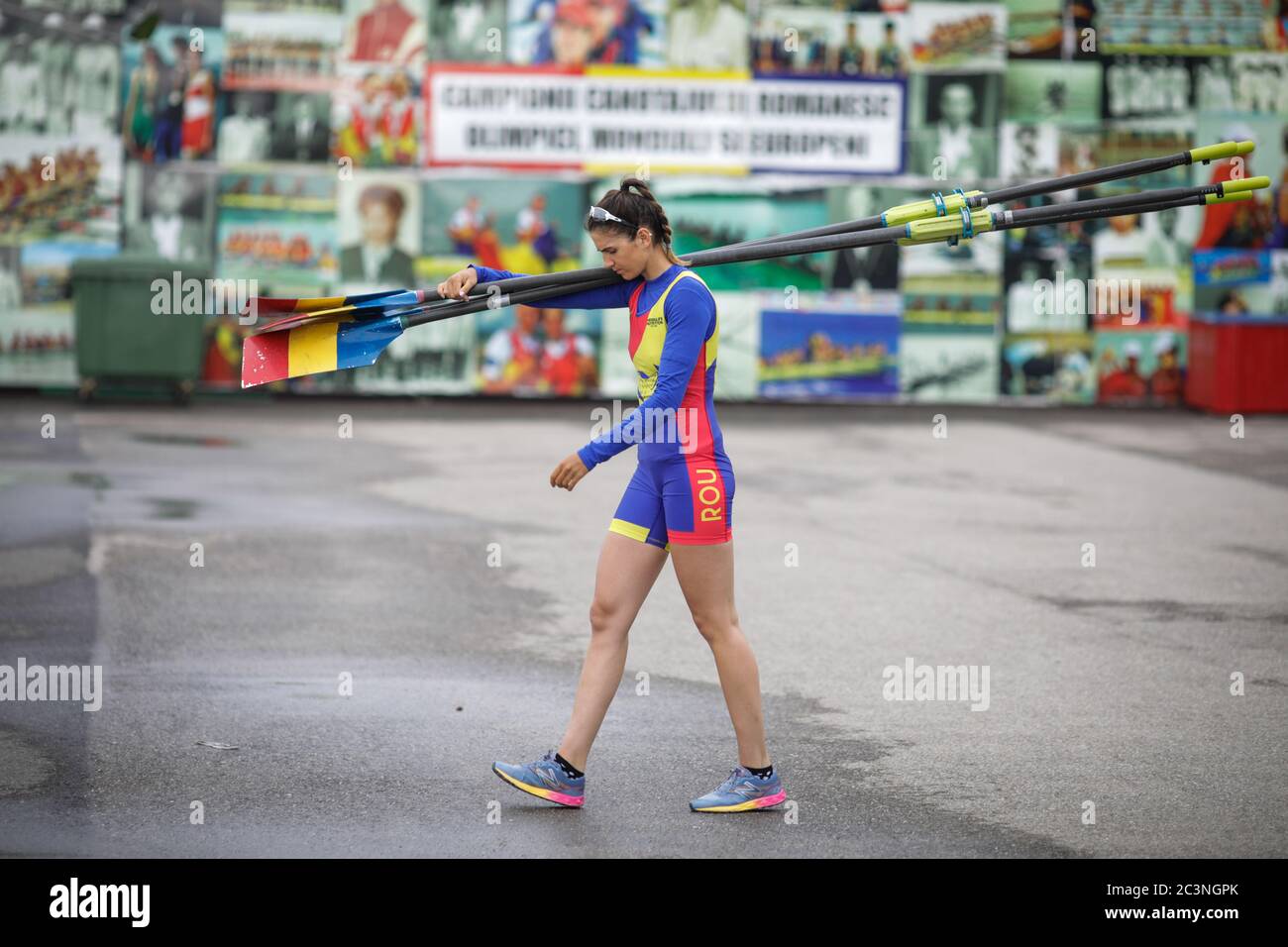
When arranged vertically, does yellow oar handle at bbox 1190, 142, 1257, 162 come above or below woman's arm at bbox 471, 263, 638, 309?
above

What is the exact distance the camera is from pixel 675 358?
580 centimetres

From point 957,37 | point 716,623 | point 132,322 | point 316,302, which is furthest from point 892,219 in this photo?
point 957,37

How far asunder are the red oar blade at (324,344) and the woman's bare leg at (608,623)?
1123 millimetres

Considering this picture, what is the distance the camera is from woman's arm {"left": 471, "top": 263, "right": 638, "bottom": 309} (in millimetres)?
6105

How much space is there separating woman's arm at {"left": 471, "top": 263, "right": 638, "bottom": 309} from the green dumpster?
46.0 feet

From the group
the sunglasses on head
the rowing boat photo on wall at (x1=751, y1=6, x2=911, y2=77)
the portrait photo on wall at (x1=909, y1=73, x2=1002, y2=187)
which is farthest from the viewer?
the portrait photo on wall at (x1=909, y1=73, x2=1002, y2=187)

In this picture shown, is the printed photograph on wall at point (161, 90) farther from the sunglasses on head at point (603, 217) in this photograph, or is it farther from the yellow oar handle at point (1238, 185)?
the yellow oar handle at point (1238, 185)

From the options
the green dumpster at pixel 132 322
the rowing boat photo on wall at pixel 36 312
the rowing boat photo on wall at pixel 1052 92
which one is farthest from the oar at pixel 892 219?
the rowing boat photo on wall at pixel 1052 92

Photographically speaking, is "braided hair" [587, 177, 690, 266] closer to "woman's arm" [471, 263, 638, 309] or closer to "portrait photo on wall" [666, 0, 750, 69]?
"woman's arm" [471, 263, 638, 309]

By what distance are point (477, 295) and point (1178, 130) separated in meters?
17.7

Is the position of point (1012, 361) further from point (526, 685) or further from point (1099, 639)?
point (526, 685)
